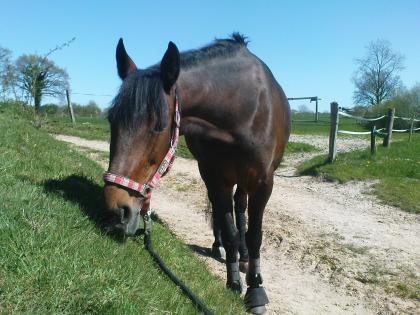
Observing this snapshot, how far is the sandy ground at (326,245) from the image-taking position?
3.92 m

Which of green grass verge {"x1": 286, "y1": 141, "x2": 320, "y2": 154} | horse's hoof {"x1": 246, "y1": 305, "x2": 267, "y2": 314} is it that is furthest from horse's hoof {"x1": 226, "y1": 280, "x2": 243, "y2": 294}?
green grass verge {"x1": 286, "y1": 141, "x2": 320, "y2": 154}

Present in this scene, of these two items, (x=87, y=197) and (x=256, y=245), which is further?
(x=256, y=245)

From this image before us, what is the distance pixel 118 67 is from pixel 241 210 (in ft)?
8.01

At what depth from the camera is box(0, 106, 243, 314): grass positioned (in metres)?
1.83

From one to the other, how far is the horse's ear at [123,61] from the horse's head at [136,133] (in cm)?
40

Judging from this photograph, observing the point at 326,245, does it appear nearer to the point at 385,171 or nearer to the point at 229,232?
the point at 229,232

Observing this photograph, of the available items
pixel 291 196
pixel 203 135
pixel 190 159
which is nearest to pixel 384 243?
pixel 291 196

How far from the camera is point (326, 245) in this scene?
17.1ft

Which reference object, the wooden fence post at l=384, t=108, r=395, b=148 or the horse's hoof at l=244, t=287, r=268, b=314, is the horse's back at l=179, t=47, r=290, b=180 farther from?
the wooden fence post at l=384, t=108, r=395, b=148

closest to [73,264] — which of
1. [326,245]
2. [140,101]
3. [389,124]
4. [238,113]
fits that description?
[140,101]

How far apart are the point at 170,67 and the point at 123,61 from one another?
0.54 meters

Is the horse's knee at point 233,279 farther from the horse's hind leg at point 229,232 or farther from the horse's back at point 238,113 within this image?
the horse's back at point 238,113

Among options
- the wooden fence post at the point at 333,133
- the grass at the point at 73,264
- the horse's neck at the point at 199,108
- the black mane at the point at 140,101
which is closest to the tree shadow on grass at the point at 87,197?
the grass at the point at 73,264

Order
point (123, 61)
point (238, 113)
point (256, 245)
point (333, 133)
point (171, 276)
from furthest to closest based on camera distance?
point (333, 133), point (256, 245), point (238, 113), point (123, 61), point (171, 276)
